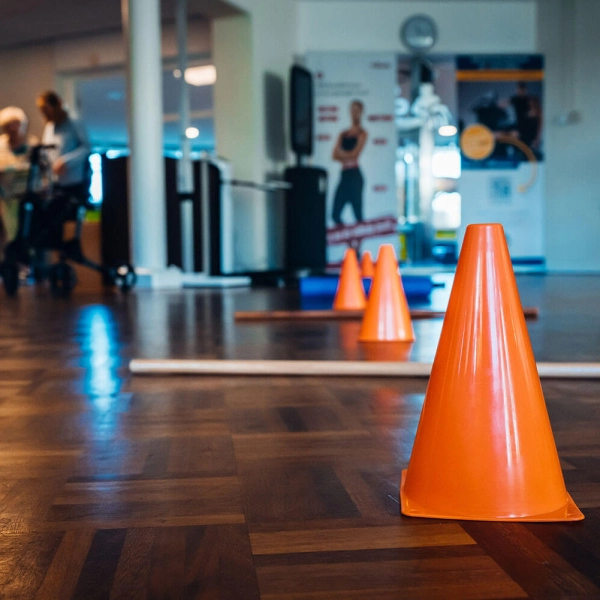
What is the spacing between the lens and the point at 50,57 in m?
10.1

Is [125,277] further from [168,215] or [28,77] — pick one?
[28,77]

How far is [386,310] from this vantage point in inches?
106

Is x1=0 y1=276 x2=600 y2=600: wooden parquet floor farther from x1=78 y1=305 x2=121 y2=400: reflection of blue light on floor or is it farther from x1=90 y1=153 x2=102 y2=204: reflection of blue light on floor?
x1=90 y1=153 x2=102 y2=204: reflection of blue light on floor

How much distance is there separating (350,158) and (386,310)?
7044 mm

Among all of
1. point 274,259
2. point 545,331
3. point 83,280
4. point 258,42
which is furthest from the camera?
point 274,259

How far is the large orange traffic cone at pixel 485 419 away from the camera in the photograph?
90cm

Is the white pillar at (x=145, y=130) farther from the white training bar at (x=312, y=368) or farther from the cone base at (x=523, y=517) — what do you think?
the cone base at (x=523, y=517)

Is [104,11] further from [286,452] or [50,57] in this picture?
[286,452]

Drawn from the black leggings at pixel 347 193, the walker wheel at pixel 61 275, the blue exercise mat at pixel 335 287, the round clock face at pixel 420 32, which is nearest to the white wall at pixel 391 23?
the round clock face at pixel 420 32

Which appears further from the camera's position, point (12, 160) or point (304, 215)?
point (304, 215)

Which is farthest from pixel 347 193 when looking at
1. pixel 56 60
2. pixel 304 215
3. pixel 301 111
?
pixel 56 60

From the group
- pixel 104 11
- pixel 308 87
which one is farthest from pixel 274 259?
pixel 104 11

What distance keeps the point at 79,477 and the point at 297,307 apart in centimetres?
312

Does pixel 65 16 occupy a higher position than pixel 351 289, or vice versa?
pixel 65 16
